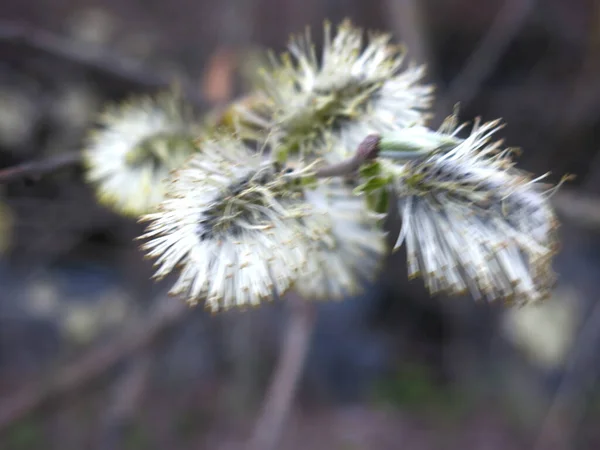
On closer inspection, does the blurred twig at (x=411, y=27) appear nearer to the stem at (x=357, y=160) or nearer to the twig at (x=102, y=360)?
the twig at (x=102, y=360)

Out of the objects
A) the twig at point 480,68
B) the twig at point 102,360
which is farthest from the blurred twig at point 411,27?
the twig at point 102,360

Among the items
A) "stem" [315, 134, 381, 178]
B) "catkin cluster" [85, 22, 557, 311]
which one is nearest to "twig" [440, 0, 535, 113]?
"catkin cluster" [85, 22, 557, 311]

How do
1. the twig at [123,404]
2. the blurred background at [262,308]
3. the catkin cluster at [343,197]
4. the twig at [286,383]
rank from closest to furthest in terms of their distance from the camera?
the catkin cluster at [343,197] → the twig at [286,383] → the twig at [123,404] → the blurred background at [262,308]

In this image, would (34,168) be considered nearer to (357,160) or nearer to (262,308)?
(357,160)

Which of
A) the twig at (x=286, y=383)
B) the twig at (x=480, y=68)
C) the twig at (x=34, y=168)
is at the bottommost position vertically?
the twig at (x=286, y=383)

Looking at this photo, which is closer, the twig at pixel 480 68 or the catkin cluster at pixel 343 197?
the catkin cluster at pixel 343 197

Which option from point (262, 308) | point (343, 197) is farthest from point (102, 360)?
point (343, 197)

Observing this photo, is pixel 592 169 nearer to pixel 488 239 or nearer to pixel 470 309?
pixel 470 309
